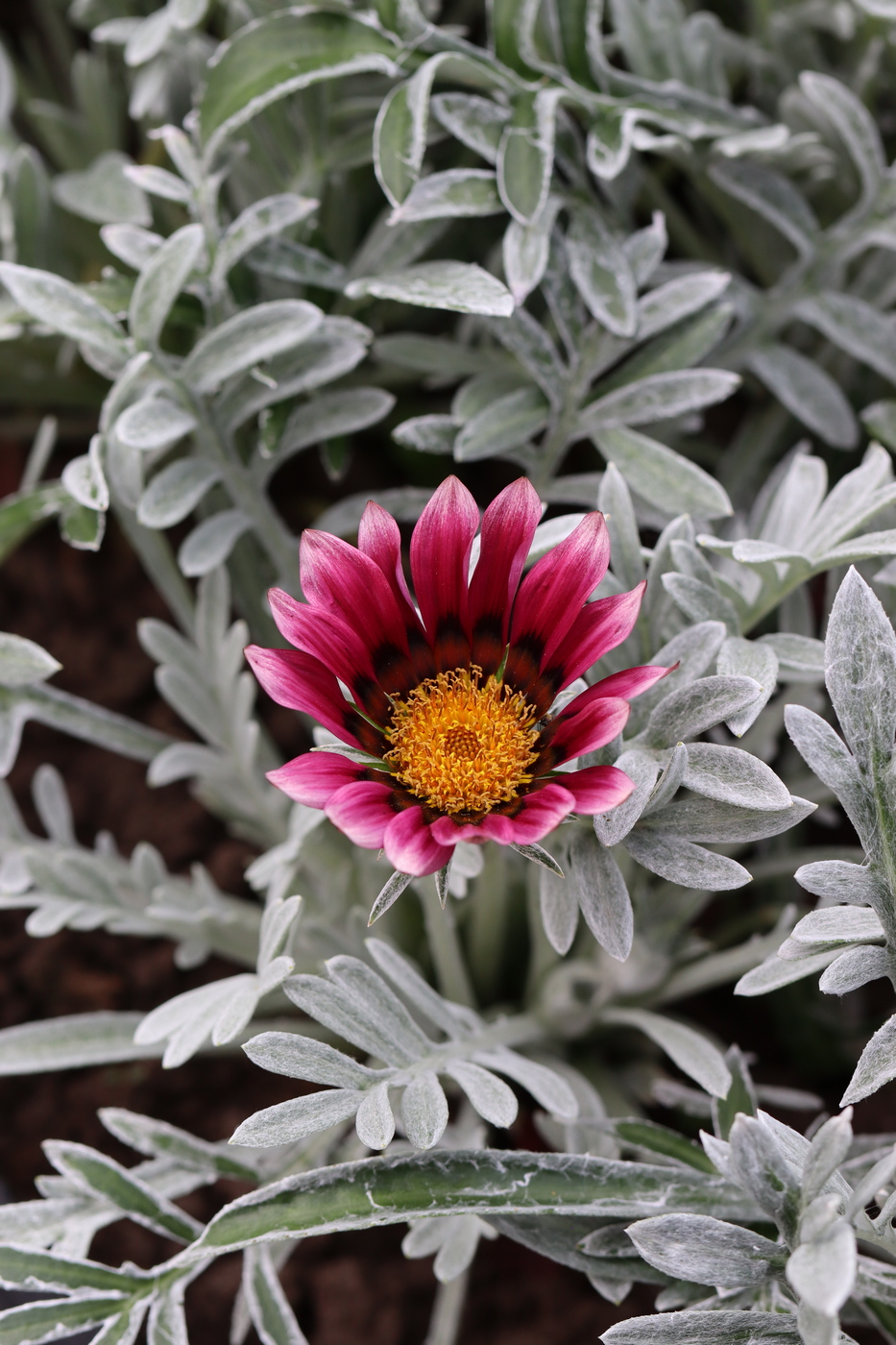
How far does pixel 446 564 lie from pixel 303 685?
113 millimetres

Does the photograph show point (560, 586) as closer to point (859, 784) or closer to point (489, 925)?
point (859, 784)

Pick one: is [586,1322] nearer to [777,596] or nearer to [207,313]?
[777,596]

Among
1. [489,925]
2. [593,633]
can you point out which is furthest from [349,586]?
[489,925]

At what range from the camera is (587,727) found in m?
0.62

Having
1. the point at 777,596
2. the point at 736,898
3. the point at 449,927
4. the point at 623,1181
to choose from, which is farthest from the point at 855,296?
the point at 623,1181

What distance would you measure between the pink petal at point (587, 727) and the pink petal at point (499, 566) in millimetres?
69

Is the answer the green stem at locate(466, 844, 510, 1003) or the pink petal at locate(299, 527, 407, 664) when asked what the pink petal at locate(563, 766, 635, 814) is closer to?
the pink petal at locate(299, 527, 407, 664)

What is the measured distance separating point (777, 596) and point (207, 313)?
1.59 feet

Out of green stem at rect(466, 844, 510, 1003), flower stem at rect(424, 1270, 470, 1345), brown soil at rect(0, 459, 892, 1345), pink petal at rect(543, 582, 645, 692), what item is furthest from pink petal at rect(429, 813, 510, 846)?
brown soil at rect(0, 459, 892, 1345)

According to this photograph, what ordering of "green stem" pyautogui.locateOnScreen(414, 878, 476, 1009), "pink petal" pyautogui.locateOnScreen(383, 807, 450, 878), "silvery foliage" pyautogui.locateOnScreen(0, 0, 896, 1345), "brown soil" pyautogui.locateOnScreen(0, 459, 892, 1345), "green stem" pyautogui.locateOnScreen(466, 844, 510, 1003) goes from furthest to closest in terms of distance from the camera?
"brown soil" pyautogui.locateOnScreen(0, 459, 892, 1345) < "green stem" pyautogui.locateOnScreen(466, 844, 510, 1003) < "green stem" pyautogui.locateOnScreen(414, 878, 476, 1009) < "silvery foliage" pyautogui.locateOnScreen(0, 0, 896, 1345) < "pink petal" pyautogui.locateOnScreen(383, 807, 450, 878)

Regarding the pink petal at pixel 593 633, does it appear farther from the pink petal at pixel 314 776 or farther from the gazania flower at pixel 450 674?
the pink petal at pixel 314 776

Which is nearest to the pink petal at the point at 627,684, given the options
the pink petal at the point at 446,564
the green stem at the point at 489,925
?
the pink petal at the point at 446,564

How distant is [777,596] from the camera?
0.80 meters

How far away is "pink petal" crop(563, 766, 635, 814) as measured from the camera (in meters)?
0.57
